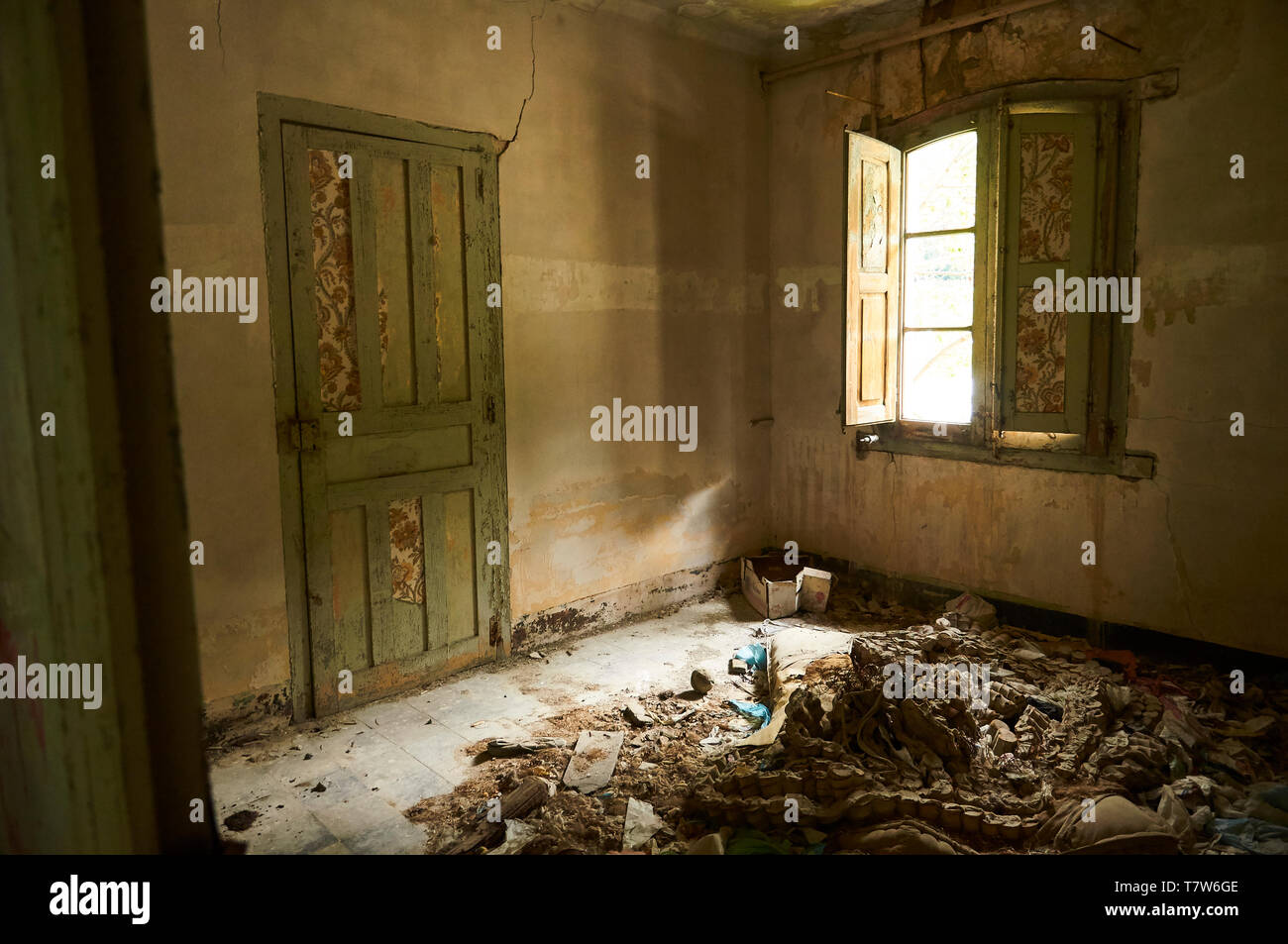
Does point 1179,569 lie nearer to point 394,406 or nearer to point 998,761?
point 998,761

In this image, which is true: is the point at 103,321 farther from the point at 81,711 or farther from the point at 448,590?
the point at 448,590

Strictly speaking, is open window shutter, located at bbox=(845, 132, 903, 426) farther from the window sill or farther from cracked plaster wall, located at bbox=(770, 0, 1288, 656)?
cracked plaster wall, located at bbox=(770, 0, 1288, 656)

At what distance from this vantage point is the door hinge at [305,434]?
3461 mm

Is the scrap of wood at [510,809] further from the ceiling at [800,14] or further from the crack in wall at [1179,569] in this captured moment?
the ceiling at [800,14]

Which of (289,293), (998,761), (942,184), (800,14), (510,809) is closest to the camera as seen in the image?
(510,809)

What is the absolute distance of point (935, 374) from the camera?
665 cm

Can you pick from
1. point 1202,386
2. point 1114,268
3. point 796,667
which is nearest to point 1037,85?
point 1114,268

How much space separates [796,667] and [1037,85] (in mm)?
3215

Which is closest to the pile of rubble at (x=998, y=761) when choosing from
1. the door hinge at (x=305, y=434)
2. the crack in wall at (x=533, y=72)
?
the door hinge at (x=305, y=434)

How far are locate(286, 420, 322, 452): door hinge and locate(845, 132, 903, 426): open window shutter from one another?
9.08 feet

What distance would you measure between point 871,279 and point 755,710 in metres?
2.52

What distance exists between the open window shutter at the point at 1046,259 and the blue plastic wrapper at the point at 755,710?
2108 mm

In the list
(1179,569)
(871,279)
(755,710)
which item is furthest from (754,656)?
(871,279)

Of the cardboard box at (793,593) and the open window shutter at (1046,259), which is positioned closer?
the open window shutter at (1046,259)
